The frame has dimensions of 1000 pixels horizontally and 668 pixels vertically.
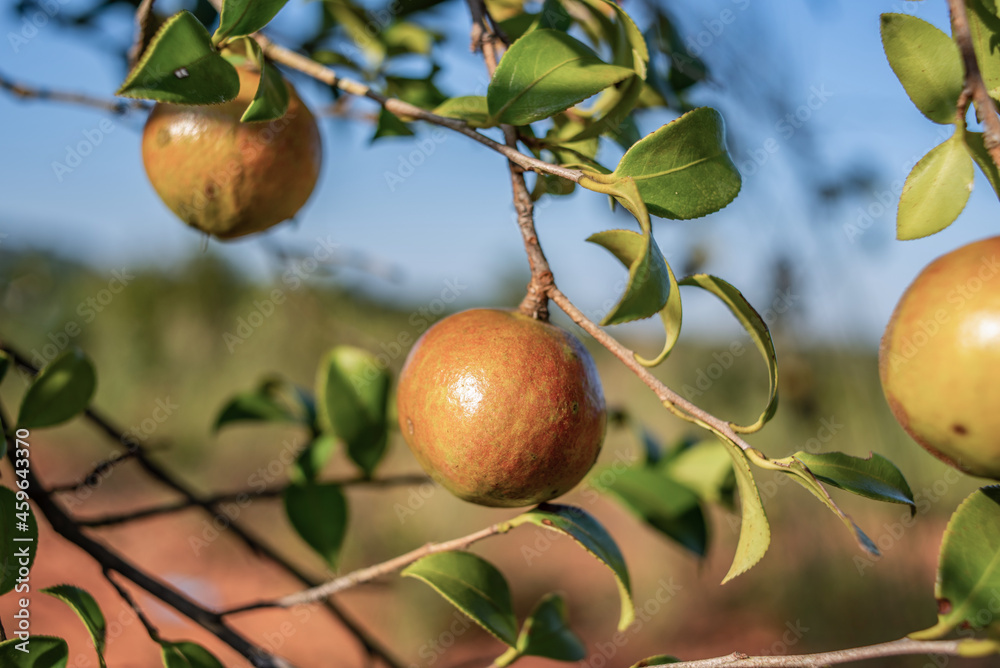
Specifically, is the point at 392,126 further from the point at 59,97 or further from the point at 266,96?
the point at 59,97

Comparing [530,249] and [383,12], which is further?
[383,12]

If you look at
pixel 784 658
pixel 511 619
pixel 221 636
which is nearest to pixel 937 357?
pixel 784 658

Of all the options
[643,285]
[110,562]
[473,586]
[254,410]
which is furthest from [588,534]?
[254,410]

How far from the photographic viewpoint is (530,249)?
1.61 ft

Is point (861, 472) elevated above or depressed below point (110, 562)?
above

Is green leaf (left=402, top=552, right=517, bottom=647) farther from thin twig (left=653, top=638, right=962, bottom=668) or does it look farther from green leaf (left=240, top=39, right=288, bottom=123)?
green leaf (left=240, top=39, right=288, bottom=123)

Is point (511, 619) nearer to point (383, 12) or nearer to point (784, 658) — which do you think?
point (784, 658)

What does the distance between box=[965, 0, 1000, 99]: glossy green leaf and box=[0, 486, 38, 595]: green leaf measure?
2.42 feet

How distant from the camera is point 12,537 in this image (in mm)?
505

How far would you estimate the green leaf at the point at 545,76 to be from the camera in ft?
1.60

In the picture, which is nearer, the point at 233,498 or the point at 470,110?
the point at 470,110

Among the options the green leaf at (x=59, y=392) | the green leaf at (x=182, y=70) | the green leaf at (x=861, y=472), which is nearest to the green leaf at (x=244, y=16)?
the green leaf at (x=182, y=70)

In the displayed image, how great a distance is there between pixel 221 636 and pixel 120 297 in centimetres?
583

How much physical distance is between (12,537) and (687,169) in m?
0.55
